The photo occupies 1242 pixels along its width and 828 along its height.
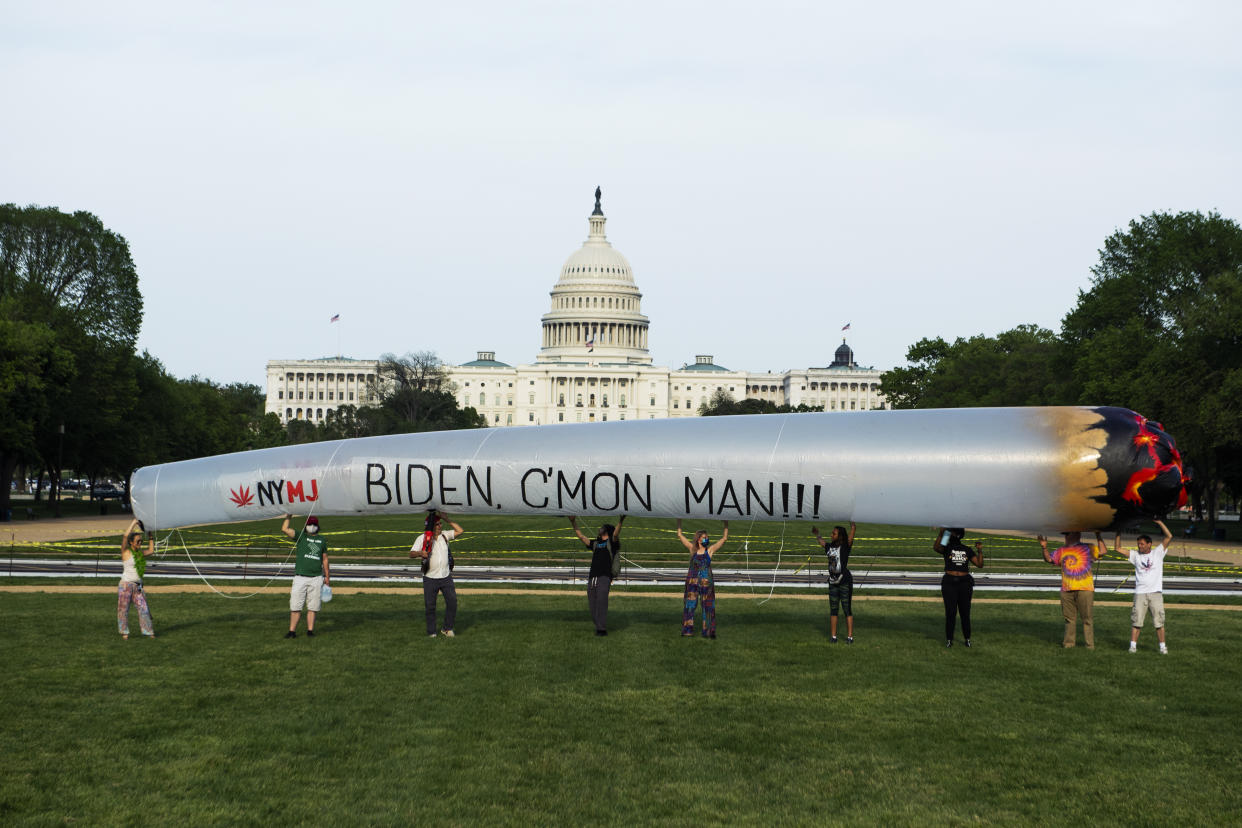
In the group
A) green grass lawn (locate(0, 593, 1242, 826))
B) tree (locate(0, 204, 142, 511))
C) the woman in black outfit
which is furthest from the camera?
tree (locate(0, 204, 142, 511))

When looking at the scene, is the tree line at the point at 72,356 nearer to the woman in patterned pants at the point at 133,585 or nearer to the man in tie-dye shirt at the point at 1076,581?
the woman in patterned pants at the point at 133,585

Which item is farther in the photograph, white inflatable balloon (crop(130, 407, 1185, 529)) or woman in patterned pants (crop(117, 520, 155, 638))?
woman in patterned pants (crop(117, 520, 155, 638))

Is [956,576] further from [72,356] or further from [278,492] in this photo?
[72,356]

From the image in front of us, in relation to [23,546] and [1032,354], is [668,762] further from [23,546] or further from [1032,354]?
[1032,354]

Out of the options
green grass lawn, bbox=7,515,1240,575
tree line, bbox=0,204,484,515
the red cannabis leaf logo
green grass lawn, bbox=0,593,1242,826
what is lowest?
green grass lawn, bbox=0,593,1242,826

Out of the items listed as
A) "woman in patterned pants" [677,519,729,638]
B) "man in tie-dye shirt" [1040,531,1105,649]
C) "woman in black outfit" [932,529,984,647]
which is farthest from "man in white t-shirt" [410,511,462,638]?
"man in tie-dye shirt" [1040,531,1105,649]

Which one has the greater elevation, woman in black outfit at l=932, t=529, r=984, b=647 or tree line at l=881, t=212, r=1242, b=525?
tree line at l=881, t=212, r=1242, b=525

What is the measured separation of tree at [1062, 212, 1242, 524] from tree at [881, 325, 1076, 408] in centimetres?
461

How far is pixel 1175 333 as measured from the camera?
2518 inches

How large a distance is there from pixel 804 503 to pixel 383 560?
847 inches

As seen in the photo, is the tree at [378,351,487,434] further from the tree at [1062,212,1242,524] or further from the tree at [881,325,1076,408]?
the tree at [1062,212,1242,524]

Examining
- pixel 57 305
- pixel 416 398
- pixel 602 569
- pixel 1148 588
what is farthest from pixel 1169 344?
pixel 416 398

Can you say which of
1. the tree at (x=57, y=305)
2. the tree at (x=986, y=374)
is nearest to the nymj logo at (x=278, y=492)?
the tree at (x=57, y=305)

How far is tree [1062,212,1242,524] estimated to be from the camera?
54.9 m
